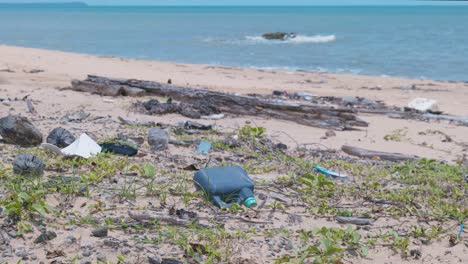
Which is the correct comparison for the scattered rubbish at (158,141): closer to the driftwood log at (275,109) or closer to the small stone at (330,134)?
the driftwood log at (275,109)

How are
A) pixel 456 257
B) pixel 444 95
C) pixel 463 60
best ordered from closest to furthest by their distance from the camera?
pixel 456 257, pixel 444 95, pixel 463 60

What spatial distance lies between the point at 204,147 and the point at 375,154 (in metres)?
1.98

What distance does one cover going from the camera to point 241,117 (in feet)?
25.3

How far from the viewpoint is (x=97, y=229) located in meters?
3.23

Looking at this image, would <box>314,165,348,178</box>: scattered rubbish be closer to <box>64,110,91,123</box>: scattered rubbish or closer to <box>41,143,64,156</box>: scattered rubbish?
<box>41,143,64,156</box>: scattered rubbish

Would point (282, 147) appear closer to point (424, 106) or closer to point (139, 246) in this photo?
point (139, 246)

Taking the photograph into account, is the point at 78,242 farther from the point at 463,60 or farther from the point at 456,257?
the point at 463,60

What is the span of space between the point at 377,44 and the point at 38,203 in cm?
2663

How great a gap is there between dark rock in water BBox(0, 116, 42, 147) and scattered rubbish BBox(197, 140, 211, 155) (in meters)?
1.50

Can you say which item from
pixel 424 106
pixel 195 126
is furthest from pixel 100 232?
pixel 424 106

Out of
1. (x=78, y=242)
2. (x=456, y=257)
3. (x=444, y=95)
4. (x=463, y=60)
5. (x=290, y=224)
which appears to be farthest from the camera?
(x=463, y=60)

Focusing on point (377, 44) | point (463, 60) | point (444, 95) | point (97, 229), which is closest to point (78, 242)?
point (97, 229)

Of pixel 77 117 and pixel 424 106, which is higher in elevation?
pixel 424 106

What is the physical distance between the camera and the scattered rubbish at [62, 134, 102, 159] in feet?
14.9
